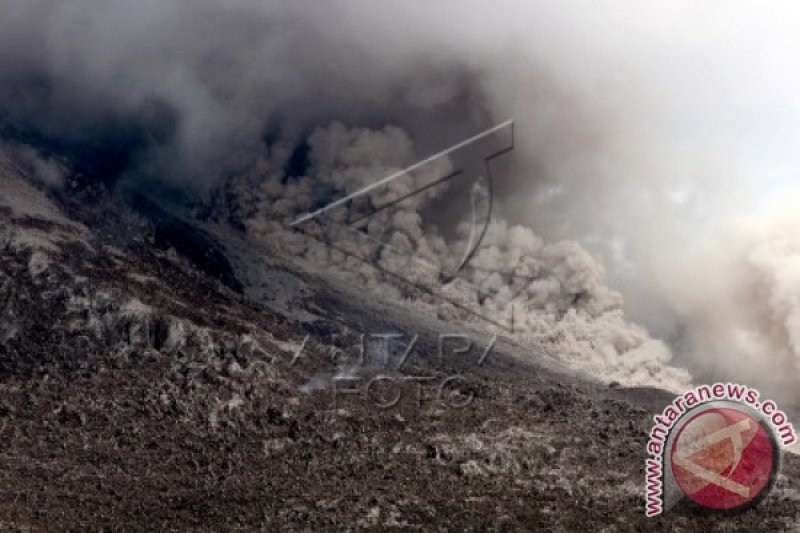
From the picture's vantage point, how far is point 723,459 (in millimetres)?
50188

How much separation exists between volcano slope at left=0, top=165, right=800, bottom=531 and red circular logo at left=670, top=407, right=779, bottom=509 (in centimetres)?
135

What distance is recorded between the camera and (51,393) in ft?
166

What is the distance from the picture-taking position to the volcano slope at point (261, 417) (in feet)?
145

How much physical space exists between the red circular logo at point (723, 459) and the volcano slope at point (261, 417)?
1.35m

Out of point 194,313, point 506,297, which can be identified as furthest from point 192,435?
point 506,297

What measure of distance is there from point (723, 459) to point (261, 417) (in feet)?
86.9

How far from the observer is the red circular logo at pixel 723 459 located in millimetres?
48200

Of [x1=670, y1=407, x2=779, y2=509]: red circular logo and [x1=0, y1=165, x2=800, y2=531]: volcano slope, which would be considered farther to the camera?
[x1=670, y1=407, x2=779, y2=509]: red circular logo

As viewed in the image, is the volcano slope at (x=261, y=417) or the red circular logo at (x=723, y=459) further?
the red circular logo at (x=723, y=459)

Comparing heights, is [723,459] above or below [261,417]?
above

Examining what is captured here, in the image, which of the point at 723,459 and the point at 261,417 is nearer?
the point at 723,459

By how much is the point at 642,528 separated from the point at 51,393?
1292 inches

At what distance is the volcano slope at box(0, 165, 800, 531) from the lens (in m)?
44.2

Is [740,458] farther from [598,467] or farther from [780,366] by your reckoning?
[780,366]
